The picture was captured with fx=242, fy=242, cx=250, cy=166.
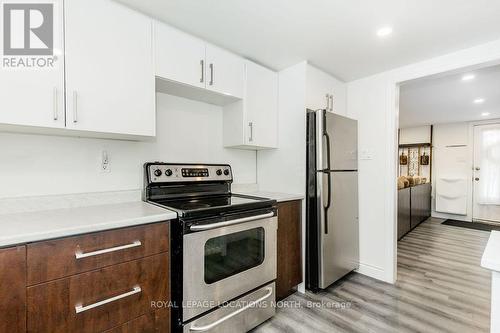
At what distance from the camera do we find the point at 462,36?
1853mm

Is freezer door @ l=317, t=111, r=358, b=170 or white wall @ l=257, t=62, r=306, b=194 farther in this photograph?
white wall @ l=257, t=62, r=306, b=194

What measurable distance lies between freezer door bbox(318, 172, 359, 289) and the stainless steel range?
58cm

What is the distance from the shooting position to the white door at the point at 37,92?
117 centimetres

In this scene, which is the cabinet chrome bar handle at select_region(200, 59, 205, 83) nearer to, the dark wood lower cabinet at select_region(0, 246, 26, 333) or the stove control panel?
the stove control panel

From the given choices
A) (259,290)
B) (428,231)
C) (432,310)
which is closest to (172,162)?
(259,290)

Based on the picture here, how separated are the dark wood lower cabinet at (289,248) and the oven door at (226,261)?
0.18 m

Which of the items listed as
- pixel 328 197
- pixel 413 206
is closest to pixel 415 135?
pixel 413 206

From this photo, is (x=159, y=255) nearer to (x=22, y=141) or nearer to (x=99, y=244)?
(x=99, y=244)

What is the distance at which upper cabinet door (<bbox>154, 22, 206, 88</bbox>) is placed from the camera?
1.65 metres

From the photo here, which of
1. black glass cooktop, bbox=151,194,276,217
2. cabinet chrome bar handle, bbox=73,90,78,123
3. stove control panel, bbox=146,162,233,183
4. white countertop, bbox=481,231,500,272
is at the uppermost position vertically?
cabinet chrome bar handle, bbox=73,90,78,123

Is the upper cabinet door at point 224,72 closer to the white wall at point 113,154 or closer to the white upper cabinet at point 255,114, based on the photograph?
the white upper cabinet at point 255,114

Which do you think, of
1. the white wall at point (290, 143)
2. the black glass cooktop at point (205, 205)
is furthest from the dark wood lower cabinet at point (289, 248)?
the black glass cooktop at point (205, 205)

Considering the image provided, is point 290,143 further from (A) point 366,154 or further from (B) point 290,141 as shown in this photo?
(A) point 366,154

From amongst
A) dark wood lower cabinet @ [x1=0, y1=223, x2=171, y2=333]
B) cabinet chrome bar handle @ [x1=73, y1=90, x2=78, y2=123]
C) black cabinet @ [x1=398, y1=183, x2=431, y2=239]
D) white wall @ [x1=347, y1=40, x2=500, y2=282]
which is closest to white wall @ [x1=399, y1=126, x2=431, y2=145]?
black cabinet @ [x1=398, y1=183, x2=431, y2=239]
